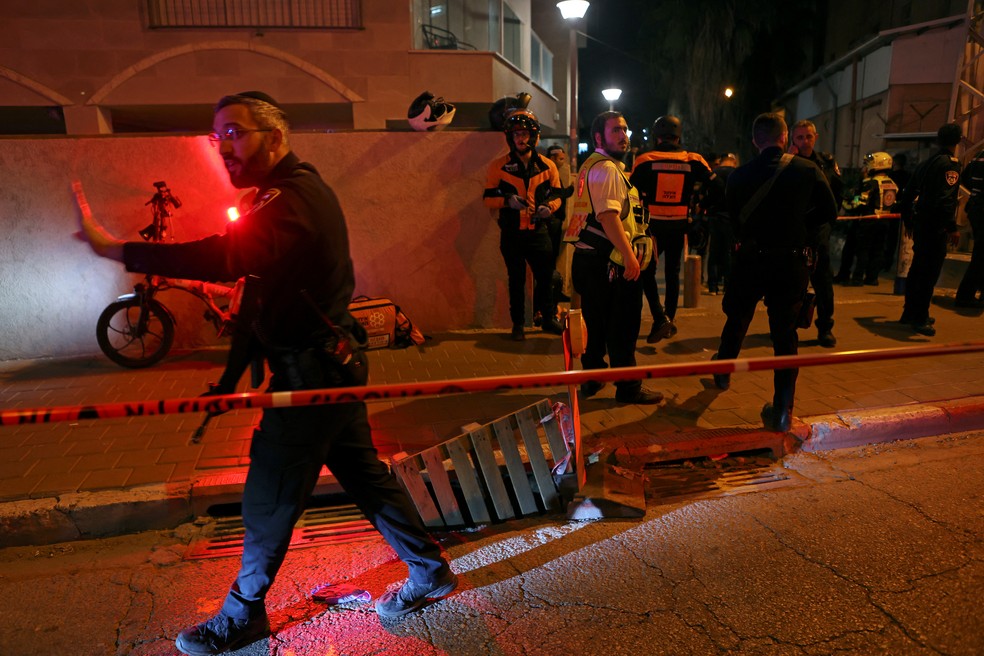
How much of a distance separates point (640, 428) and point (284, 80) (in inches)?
411

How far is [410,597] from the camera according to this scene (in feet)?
9.66

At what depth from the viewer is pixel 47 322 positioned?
6.64 meters

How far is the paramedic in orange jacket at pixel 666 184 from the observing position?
6000 millimetres

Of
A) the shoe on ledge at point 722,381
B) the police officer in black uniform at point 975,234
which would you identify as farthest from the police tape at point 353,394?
the police officer in black uniform at point 975,234

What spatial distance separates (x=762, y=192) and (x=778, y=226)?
0.85 feet

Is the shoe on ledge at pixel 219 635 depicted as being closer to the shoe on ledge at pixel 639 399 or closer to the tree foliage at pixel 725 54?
the shoe on ledge at pixel 639 399

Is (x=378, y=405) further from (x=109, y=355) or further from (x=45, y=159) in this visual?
(x=45, y=159)

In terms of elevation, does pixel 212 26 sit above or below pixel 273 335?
above

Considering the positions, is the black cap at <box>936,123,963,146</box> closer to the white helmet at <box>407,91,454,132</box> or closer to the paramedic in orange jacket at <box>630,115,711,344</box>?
the paramedic in orange jacket at <box>630,115,711,344</box>

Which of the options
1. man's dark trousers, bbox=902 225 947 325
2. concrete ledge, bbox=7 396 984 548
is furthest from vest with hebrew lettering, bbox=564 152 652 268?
man's dark trousers, bbox=902 225 947 325

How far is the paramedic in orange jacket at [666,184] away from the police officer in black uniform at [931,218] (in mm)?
2688

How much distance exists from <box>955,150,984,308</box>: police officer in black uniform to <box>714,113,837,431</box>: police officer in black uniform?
4.55m

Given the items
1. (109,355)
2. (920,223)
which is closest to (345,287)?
(109,355)

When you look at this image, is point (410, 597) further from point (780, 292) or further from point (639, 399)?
point (780, 292)
